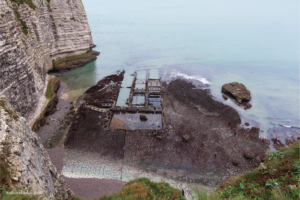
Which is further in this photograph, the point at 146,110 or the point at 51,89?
the point at 51,89

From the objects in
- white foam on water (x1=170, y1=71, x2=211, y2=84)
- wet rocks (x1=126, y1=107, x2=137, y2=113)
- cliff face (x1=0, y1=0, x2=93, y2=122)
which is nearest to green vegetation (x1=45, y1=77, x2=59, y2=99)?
cliff face (x1=0, y1=0, x2=93, y2=122)

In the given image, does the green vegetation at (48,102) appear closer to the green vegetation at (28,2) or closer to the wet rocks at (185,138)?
the green vegetation at (28,2)

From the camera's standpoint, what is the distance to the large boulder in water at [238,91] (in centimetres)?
3388

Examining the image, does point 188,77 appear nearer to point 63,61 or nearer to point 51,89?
point 51,89

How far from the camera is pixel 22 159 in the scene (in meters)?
7.74

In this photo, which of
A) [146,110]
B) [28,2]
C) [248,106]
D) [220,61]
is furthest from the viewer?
[220,61]

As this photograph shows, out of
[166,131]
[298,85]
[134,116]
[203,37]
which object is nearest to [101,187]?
[166,131]

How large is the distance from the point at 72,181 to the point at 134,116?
14.0 meters

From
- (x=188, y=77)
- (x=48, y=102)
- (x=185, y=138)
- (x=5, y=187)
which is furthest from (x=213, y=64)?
(x=5, y=187)

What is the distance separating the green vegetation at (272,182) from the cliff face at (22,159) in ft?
26.7

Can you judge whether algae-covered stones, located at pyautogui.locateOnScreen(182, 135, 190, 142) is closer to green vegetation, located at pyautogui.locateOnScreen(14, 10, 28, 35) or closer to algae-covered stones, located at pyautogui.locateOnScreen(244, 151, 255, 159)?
algae-covered stones, located at pyautogui.locateOnScreen(244, 151, 255, 159)

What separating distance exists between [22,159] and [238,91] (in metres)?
37.9

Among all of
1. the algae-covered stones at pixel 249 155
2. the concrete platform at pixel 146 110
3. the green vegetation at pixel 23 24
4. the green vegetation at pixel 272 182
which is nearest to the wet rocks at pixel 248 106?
the algae-covered stones at pixel 249 155

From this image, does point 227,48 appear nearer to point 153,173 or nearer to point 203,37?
point 203,37
